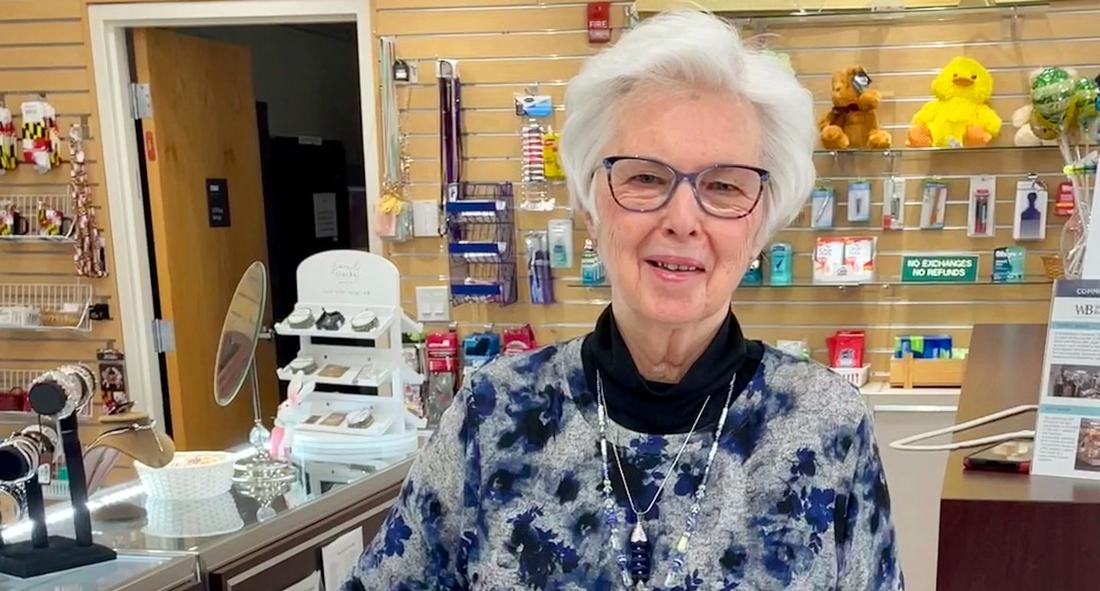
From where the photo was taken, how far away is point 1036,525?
931 mm

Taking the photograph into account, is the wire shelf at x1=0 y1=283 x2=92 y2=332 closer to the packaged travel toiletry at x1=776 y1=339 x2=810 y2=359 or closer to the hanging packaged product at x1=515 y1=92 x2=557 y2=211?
the hanging packaged product at x1=515 y1=92 x2=557 y2=211

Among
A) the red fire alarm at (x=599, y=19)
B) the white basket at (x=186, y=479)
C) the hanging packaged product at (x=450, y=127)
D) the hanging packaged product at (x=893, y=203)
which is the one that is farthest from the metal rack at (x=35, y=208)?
the hanging packaged product at (x=893, y=203)

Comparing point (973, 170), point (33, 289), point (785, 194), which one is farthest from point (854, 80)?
point (33, 289)

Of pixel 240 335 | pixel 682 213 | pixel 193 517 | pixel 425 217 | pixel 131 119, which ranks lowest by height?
pixel 193 517

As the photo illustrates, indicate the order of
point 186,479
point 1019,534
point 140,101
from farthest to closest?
point 140,101 < point 186,479 < point 1019,534

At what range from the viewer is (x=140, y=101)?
11.9 ft

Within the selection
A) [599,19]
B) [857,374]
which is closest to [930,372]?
[857,374]

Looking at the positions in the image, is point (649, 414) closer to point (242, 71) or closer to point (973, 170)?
point (973, 170)

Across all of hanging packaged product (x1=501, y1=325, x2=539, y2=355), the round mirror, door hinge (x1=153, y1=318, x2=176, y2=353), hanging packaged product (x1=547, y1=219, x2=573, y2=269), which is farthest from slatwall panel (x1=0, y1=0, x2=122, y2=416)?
the round mirror

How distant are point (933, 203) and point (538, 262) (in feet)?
4.78

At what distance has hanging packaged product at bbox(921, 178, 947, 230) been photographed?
3150 millimetres

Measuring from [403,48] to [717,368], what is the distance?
8.87 feet

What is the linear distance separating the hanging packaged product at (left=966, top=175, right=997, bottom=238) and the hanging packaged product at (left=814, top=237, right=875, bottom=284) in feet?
1.17

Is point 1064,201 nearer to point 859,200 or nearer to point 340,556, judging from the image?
point 859,200
